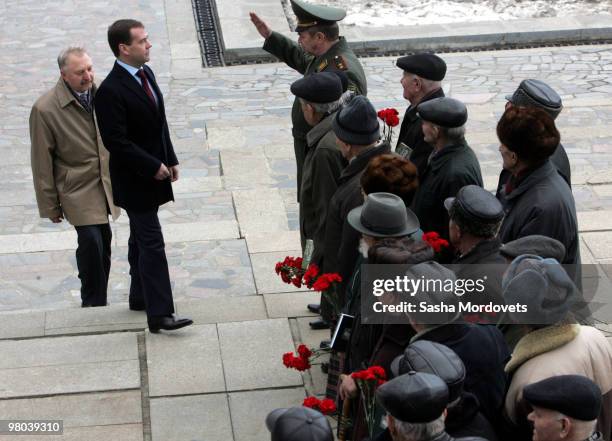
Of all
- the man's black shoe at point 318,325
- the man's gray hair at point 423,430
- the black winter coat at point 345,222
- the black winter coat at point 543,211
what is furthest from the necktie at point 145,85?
the man's gray hair at point 423,430

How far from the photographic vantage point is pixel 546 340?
4.25 m

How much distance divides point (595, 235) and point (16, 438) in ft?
15.0

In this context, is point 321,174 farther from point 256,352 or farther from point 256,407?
point 256,407

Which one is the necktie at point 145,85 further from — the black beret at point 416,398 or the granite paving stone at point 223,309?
A: the black beret at point 416,398

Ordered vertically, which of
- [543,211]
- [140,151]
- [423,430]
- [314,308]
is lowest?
[314,308]

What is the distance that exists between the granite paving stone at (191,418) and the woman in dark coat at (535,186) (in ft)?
5.70

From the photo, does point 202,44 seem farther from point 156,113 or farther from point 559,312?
point 559,312

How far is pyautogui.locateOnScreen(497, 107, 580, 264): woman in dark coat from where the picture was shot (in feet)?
18.3

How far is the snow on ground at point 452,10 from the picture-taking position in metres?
15.0

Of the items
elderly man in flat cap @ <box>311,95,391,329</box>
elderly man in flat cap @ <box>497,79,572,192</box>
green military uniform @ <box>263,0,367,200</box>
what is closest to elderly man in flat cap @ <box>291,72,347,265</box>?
elderly man in flat cap @ <box>311,95,391,329</box>

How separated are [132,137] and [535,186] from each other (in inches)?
90.7

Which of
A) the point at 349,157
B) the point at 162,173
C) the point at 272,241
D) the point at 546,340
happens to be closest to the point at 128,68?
the point at 162,173

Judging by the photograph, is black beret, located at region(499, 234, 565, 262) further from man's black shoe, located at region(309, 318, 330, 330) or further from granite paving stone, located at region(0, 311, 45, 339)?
granite paving stone, located at region(0, 311, 45, 339)

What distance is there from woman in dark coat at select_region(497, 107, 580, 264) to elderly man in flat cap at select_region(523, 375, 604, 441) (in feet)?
6.11
